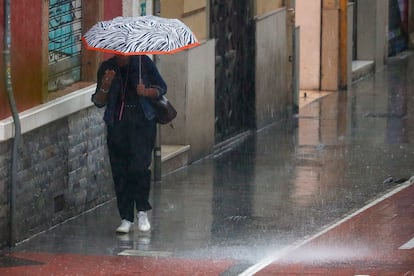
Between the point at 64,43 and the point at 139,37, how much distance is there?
1.46 m

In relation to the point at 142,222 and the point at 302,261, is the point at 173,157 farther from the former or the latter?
the point at 302,261

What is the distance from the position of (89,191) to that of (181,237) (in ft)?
4.73

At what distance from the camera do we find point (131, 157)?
12.2 meters

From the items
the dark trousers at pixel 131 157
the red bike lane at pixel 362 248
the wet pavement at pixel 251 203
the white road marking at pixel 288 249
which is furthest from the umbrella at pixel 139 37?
the red bike lane at pixel 362 248

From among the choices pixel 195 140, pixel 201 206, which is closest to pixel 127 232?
pixel 201 206

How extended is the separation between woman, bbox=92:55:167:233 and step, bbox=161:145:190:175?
294 cm

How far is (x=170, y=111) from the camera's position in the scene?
12258 millimetres

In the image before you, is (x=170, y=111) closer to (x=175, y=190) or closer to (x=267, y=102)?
(x=175, y=190)

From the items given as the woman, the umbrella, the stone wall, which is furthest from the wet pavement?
the umbrella

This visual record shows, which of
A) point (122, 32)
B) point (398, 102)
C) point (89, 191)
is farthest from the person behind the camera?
point (398, 102)

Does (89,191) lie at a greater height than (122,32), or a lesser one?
lesser

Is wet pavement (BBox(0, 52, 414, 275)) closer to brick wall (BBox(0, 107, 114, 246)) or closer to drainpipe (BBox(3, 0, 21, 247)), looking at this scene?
brick wall (BBox(0, 107, 114, 246))

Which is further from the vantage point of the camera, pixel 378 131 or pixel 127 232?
pixel 378 131

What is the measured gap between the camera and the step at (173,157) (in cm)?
1541
